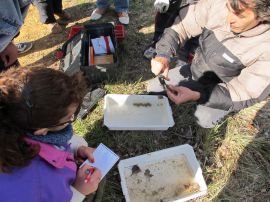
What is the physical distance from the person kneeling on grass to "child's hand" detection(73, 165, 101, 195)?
25cm

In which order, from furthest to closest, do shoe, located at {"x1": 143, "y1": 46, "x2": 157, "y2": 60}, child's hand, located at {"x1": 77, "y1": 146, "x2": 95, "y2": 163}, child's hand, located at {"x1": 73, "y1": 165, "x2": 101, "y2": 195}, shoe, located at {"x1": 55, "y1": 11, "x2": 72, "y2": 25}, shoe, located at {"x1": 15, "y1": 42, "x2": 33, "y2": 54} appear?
shoe, located at {"x1": 55, "y1": 11, "x2": 72, "y2": 25} < shoe, located at {"x1": 15, "y1": 42, "x2": 33, "y2": 54} < shoe, located at {"x1": 143, "y1": 46, "x2": 157, "y2": 60} < child's hand, located at {"x1": 77, "y1": 146, "x2": 95, "y2": 163} < child's hand, located at {"x1": 73, "y1": 165, "x2": 101, "y2": 195}

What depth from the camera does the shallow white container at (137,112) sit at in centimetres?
286

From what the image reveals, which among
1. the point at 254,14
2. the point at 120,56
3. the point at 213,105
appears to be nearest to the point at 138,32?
the point at 120,56

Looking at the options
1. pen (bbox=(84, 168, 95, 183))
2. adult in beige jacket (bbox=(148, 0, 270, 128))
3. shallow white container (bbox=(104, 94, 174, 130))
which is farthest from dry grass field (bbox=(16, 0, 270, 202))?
pen (bbox=(84, 168, 95, 183))

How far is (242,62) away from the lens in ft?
7.97

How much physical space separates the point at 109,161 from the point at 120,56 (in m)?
1.65

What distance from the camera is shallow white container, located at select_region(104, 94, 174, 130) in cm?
286

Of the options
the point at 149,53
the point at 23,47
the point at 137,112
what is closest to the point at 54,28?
the point at 23,47

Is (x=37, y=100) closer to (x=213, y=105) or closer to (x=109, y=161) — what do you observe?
(x=109, y=161)

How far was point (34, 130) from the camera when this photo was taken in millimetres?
1496

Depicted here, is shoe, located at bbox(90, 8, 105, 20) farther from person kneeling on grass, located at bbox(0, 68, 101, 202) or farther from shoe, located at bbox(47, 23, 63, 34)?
person kneeling on grass, located at bbox(0, 68, 101, 202)

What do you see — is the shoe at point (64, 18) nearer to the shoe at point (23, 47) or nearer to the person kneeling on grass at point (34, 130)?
the shoe at point (23, 47)

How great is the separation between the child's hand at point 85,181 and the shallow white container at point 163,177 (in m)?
0.52

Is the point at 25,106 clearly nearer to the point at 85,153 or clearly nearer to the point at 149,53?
the point at 85,153
